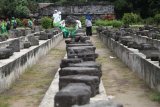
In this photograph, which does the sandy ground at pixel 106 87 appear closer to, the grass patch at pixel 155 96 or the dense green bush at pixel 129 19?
the grass patch at pixel 155 96

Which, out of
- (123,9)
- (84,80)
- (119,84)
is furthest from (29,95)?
(123,9)

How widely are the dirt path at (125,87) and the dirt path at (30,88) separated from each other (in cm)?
146

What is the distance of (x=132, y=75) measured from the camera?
11125 mm

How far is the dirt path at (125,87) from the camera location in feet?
25.9

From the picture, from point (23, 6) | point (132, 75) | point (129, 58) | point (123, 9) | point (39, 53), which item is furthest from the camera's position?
point (123, 9)

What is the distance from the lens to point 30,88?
30.9ft

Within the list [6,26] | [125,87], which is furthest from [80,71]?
[6,26]

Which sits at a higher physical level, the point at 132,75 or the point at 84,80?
the point at 84,80

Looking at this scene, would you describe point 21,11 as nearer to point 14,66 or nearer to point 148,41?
point 148,41

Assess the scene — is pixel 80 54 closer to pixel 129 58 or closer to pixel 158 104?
pixel 158 104

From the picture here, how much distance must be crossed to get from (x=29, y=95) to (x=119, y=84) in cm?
225

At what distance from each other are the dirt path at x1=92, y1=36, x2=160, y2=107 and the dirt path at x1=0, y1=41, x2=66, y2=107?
4.80ft

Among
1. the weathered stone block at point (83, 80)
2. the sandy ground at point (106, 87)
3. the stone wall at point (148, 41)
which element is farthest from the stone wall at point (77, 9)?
the weathered stone block at point (83, 80)

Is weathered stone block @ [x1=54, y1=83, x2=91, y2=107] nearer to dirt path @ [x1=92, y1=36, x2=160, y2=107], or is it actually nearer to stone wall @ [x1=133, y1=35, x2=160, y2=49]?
dirt path @ [x1=92, y1=36, x2=160, y2=107]
